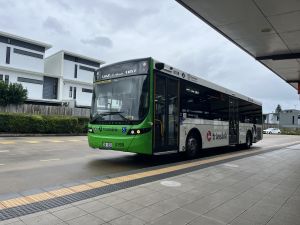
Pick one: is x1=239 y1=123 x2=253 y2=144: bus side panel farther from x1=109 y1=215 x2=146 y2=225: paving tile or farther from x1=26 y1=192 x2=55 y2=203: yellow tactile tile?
x1=109 y1=215 x2=146 y2=225: paving tile

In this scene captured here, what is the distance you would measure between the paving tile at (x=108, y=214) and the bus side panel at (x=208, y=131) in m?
5.72

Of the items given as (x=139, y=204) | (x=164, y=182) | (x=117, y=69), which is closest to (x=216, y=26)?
(x=117, y=69)

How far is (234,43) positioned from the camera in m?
11.1

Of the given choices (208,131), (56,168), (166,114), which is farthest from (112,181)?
(208,131)

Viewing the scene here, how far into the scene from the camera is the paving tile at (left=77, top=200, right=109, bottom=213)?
4570mm

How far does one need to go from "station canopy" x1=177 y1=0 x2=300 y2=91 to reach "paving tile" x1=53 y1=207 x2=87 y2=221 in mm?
5561

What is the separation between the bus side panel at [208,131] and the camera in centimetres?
1030

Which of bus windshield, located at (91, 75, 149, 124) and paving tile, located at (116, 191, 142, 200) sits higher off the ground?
bus windshield, located at (91, 75, 149, 124)

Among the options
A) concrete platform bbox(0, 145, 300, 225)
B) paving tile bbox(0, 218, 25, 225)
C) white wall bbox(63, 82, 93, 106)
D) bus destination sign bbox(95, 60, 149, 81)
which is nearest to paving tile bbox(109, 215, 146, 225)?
concrete platform bbox(0, 145, 300, 225)

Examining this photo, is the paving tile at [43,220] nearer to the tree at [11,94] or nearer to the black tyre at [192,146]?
the black tyre at [192,146]

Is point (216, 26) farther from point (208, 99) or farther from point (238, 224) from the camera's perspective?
point (238, 224)

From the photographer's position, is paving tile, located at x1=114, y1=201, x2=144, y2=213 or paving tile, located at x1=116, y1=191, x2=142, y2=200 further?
paving tile, located at x1=116, y1=191, x2=142, y2=200

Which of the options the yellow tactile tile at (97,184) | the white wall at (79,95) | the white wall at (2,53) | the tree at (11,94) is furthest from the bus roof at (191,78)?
the white wall at (79,95)

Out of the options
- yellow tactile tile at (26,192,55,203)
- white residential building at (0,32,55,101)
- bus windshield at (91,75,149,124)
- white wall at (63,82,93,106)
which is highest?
white residential building at (0,32,55,101)
